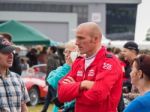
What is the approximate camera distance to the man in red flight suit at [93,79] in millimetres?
5934

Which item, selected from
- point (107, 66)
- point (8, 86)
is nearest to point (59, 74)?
point (8, 86)

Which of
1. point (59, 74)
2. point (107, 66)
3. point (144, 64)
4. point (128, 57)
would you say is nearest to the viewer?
point (144, 64)

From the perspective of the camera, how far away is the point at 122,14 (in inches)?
2015

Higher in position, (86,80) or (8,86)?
(86,80)

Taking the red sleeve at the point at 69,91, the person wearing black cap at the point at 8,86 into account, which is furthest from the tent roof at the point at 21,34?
the red sleeve at the point at 69,91

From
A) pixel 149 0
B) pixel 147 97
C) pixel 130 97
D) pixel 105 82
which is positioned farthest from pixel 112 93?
pixel 149 0

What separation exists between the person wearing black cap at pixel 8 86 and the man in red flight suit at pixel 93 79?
Answer: 0.57 metres

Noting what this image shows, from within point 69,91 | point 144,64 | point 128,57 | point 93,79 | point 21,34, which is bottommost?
point 21,34

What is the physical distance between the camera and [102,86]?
233 inches

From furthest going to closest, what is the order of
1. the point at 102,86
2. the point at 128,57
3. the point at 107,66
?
the point at 128,57 < the point at 107,66 < the point at 102,86

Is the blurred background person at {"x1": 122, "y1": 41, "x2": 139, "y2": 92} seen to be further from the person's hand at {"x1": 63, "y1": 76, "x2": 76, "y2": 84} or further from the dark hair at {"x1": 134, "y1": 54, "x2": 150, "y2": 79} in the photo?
the dark hair at {"x1": 134, "y1": 54, "x2": 150, "y2": 79}

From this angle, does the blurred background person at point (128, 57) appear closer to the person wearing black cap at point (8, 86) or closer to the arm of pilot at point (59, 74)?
the arm of pilot at point (59, 74)

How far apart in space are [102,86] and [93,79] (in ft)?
0.65

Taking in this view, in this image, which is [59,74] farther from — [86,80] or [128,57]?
[128,57]
